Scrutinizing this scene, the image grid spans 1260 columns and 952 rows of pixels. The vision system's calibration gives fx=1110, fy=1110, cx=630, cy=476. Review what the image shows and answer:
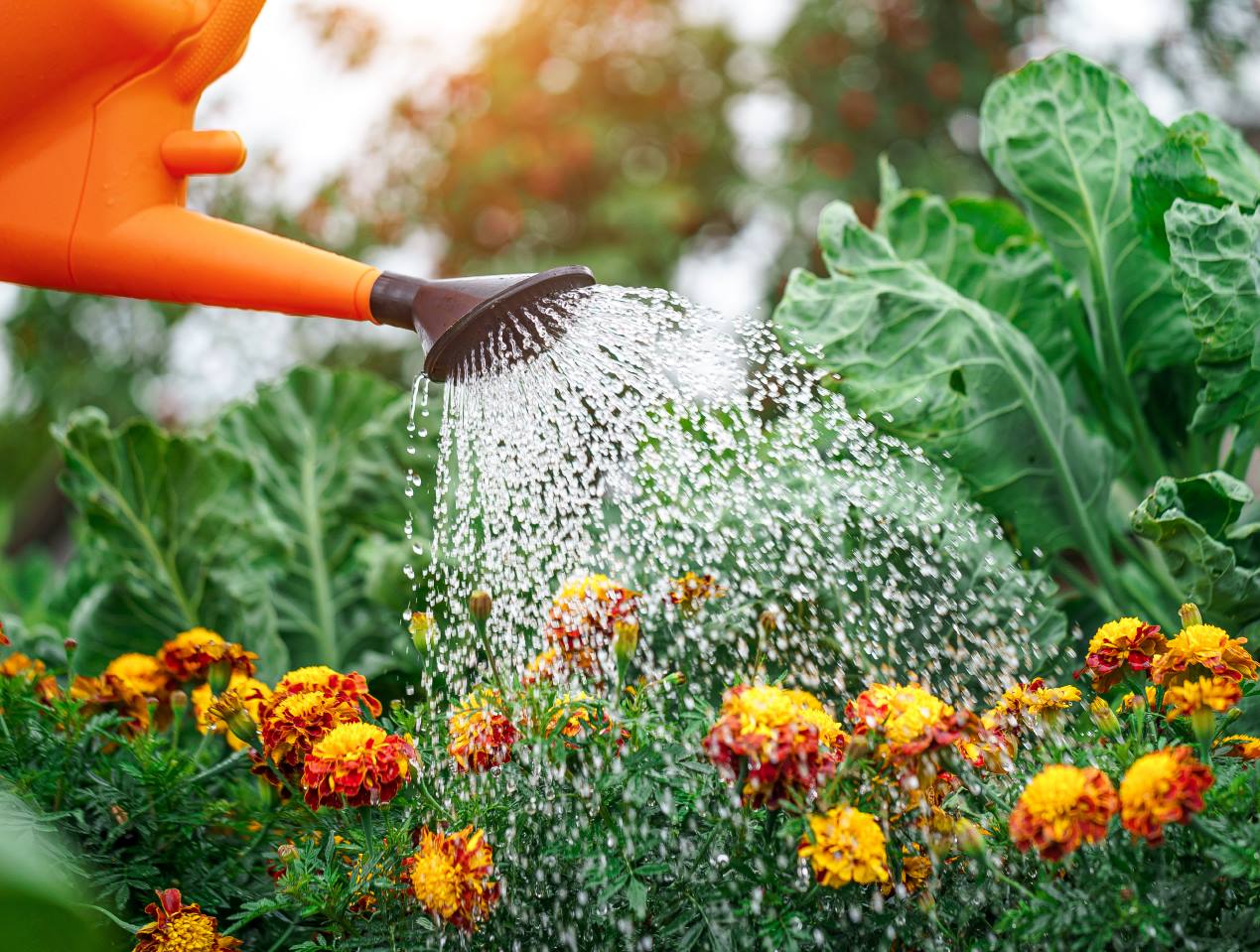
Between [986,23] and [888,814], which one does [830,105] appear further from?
[888,814]

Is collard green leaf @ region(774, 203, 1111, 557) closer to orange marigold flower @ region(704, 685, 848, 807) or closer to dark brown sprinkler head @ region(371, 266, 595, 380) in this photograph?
dark brown sprinkler head @ region(371, 266, 595, 380)

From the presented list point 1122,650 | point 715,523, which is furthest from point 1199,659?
point 715,523

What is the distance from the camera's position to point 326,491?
2695 mm

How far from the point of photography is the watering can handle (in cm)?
155

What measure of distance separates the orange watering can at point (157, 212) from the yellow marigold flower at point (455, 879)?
61cm

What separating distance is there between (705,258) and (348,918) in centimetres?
637

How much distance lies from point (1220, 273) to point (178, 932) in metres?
1.74

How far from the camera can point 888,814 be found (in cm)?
125

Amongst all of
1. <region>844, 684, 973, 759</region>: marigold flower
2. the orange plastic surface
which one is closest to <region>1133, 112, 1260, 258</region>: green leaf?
<region>844, 684, 973, 759</region>: marigold flower

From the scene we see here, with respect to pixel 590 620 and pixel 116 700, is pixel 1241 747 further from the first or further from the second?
pixel 116 700

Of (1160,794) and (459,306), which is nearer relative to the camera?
(1160,794)

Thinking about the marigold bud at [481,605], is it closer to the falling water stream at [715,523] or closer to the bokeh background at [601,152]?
the falling water stream at [715,523]

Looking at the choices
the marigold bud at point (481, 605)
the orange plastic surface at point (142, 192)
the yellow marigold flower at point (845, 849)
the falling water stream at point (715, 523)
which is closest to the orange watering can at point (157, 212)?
the orange plastic surface at point (142, 192)

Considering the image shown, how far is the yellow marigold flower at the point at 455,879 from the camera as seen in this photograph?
121 cm
